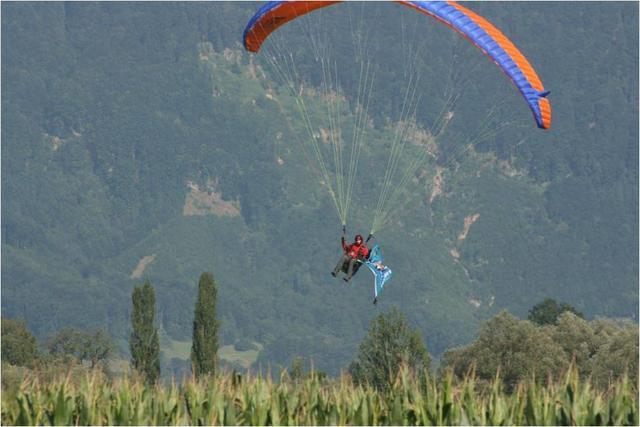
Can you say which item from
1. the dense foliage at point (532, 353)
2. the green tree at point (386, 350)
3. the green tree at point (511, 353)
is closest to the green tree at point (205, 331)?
the green tree at point (386, 350)

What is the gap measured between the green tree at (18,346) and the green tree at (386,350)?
99.5ft

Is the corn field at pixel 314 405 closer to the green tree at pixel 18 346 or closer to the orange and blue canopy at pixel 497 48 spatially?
the orange and blue canopy at pixel 497 48

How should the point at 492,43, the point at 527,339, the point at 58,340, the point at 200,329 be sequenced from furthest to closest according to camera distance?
the point at 58,340
the point at 200,329
the point at 527,339
the point at 492,43

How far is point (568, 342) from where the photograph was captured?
441ft

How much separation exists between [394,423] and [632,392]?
5.64 m

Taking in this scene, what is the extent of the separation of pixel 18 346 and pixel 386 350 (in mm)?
47149

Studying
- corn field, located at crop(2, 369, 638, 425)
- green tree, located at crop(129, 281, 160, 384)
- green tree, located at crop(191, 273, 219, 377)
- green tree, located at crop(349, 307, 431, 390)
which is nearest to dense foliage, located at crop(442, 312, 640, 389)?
green tree, located at crop(349, 307, 431, 390)

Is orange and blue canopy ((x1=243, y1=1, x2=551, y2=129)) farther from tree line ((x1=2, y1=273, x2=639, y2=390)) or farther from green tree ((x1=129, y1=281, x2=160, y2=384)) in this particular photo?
green tree ((x1=129, y1=281, x2=160, y2=384))

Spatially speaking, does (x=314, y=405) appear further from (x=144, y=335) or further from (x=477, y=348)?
(x=144, y=335)

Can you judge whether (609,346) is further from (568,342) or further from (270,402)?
(270,402)

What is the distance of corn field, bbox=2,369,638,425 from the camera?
3906 centimetres

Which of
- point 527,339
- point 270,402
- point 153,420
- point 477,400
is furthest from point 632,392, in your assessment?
point 527,339

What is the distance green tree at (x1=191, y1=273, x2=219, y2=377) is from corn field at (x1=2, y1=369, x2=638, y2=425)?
77.6 meters

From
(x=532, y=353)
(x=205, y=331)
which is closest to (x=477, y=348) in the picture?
(x=532, y=353)
